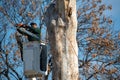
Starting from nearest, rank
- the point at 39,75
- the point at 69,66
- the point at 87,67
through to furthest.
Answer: the point at 69,66 < the point at 39,75 < the point at 87,67

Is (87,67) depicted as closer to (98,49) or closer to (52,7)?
(98,49)

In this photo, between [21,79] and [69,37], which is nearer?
[69,37]

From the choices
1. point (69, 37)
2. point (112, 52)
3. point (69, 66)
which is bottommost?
point (112, 52)

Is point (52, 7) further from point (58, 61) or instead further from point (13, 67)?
point (13, 67)

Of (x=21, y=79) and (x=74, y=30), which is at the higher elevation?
Result: (x=74, y=30)

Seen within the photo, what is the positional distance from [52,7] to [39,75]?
1771mm

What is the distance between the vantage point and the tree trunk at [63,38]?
28.4 ft

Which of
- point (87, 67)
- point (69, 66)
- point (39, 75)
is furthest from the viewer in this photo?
point (87, 67)

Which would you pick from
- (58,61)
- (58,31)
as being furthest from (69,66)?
(58,31)

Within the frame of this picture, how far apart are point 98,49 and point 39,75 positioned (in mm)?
12292

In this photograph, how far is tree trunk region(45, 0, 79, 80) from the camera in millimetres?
8656

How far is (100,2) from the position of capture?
884 inches

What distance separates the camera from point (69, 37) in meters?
8.87

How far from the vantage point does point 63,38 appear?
8.82 metres
